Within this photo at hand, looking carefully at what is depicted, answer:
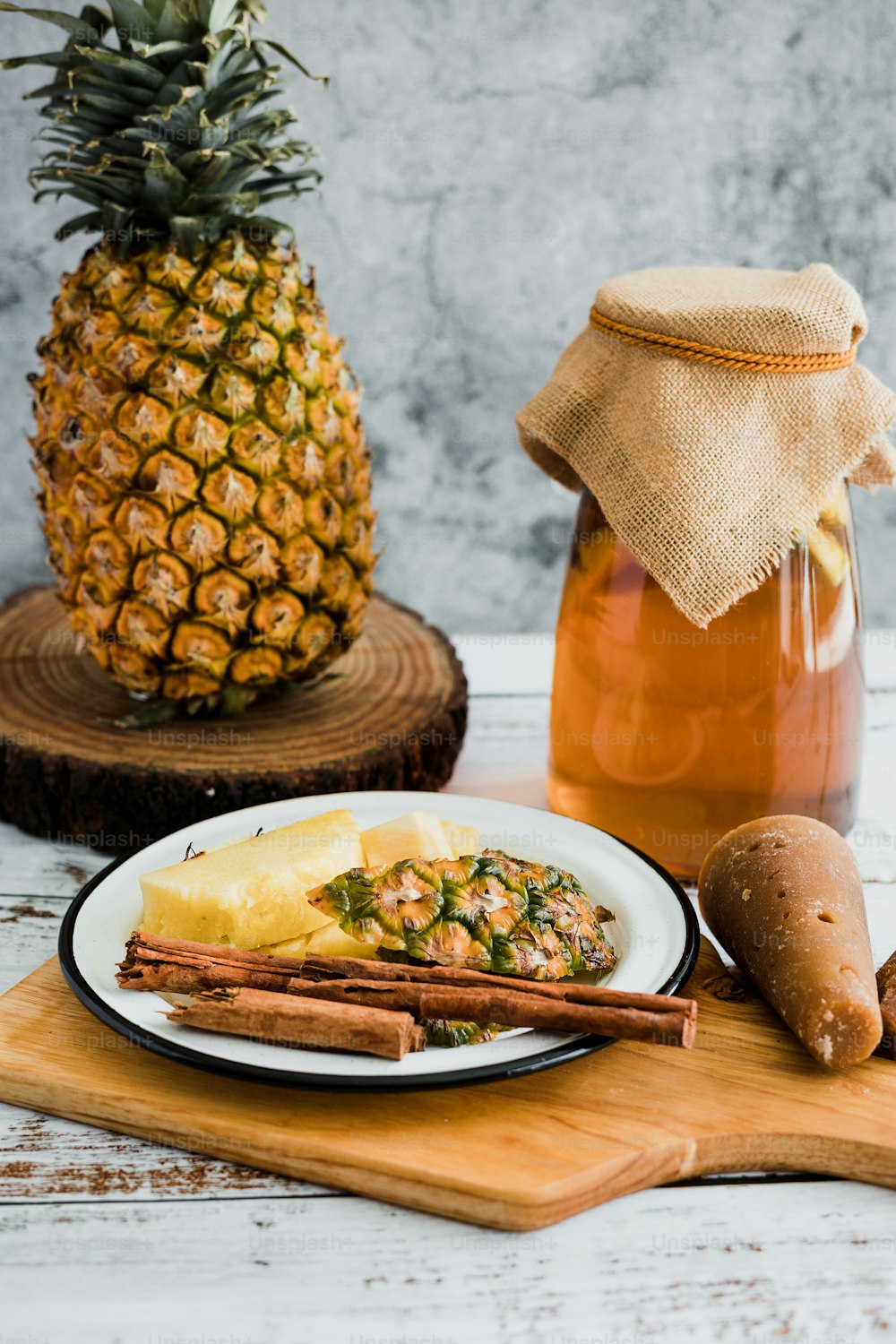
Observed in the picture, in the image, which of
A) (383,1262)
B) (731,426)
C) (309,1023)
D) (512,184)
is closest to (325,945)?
(309,1023)

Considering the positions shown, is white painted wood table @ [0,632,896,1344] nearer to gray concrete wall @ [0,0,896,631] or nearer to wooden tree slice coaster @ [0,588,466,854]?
wooden tree slice coaster @ [0,588,466,854]

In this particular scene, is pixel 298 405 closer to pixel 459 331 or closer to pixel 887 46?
pixel 459 331

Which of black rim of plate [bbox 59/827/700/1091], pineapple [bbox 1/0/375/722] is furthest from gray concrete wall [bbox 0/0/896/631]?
black rim of plate [bbox 59/827/700/1091]

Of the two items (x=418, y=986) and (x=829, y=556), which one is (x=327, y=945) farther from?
(x=829, y=556)

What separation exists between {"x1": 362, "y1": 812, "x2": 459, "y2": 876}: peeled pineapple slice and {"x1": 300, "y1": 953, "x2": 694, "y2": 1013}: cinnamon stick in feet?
0.35

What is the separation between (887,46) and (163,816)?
1338 millimetres

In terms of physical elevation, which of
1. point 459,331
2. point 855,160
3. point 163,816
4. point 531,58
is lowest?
point 163,816

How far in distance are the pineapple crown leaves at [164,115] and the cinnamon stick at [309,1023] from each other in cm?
71

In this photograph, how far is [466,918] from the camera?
0.79 meters

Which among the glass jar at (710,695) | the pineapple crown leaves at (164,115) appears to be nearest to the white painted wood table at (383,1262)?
the glass jar at (710,695)

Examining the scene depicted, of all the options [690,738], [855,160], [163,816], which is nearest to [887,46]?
[855,160]

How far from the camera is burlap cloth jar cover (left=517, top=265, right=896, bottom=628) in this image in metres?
0.92

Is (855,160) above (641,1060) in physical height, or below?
above

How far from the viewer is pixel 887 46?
161 centimetres
